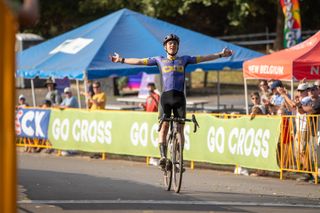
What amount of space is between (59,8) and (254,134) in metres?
30.4

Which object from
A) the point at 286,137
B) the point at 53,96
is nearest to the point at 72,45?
the point at 53,96

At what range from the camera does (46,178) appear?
14.2 meters

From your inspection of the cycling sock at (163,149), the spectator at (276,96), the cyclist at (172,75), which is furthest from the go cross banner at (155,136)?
the cyclist at (172,75)

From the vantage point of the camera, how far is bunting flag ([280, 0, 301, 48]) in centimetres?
2306

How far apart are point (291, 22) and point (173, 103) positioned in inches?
470

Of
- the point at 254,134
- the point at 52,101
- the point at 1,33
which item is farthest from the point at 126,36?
the point at 1,33

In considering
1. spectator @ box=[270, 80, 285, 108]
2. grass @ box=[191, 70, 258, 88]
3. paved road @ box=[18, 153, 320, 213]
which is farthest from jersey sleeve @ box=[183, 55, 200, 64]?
grass @ box=[191, 70, 258, 88]

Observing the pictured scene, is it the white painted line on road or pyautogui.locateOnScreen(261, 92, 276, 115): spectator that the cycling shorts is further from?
pyautogui.locateOnScreen(261, 92, 276, 115): spectator

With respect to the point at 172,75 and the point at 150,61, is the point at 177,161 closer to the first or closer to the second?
the point at 172,75

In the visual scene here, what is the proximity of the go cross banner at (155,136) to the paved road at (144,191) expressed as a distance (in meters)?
0.40

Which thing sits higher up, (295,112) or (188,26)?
(188,26)

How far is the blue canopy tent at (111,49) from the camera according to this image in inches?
830

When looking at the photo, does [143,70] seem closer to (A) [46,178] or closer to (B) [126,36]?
(B) [126,36]

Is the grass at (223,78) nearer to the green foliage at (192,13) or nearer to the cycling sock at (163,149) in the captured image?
the green foliage at (192,13)
